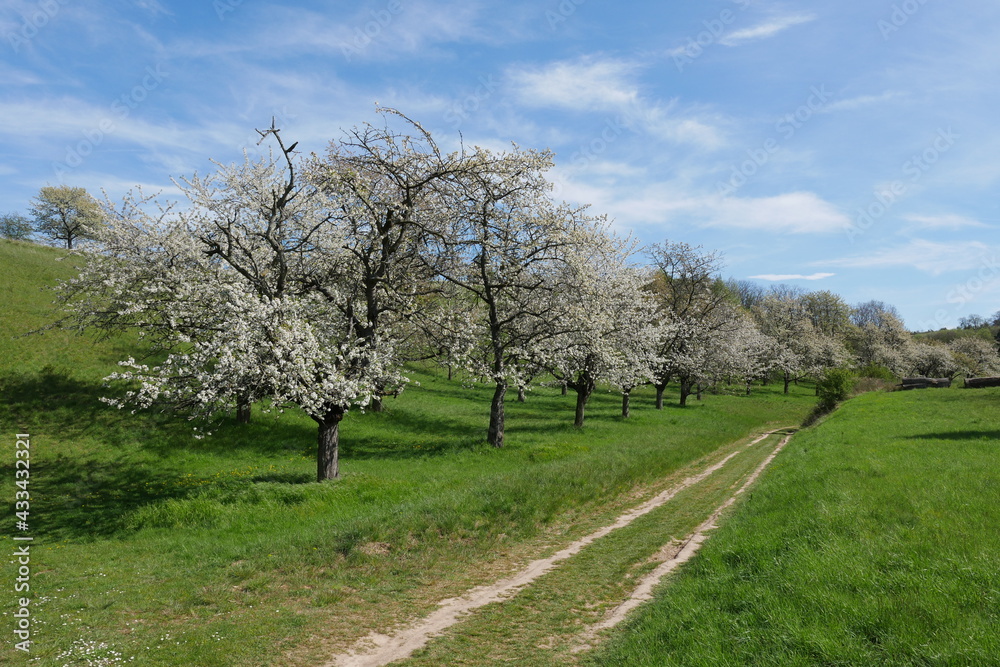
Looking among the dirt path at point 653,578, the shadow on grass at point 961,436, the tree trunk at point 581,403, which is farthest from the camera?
the tree trunk at point 581,403

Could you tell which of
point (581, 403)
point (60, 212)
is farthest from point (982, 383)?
point (60, 212)

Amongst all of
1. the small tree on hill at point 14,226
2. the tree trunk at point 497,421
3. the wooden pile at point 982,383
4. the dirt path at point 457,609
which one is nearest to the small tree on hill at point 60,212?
the small tree on hill at point 14,226

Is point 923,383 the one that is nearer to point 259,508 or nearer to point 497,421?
point 497,421

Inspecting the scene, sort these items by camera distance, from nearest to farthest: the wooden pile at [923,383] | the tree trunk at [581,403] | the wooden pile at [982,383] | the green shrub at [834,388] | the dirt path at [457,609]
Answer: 1. the dirt path at [457,609]
2. the tree trunk at [581,403]
3. the wooden pile at [982,383]
4. the green shrub at [834,388]
5. the wooden pile at [923,383]

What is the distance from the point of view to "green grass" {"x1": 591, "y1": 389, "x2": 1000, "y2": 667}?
7.05m

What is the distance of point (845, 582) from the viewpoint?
866 centimetres

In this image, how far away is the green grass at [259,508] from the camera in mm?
10195

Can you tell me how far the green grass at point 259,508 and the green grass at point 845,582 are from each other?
510cm

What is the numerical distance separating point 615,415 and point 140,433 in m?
31.6

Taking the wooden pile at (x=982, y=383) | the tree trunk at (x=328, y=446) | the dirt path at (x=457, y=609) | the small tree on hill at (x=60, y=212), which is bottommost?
the dirt path at (x=457, y=609)

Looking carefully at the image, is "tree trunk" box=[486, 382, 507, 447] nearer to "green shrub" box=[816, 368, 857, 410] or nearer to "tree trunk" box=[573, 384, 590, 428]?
"tree trunk" box=[573, 384, 590, 428]

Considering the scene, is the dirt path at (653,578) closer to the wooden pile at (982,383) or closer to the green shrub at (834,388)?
the green shrub at (834,388)

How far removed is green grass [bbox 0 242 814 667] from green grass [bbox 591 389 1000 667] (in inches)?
201

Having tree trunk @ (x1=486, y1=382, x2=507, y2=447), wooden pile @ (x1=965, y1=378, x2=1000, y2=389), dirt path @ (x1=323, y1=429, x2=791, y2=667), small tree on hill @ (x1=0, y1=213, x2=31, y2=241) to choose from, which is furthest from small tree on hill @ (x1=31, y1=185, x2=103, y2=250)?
wooden pile @ (x1=965, y1=378, x2=1000, y2=389)
